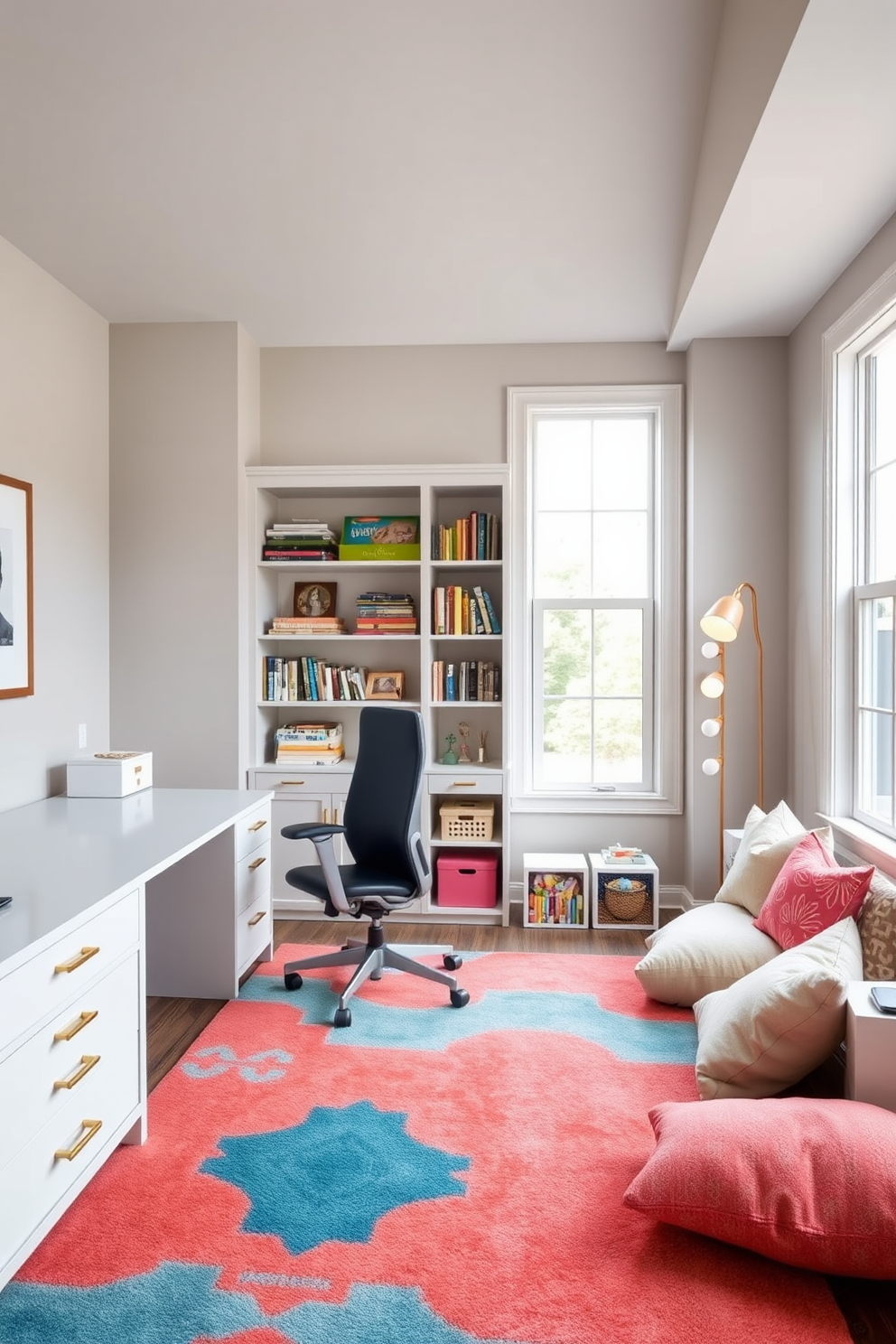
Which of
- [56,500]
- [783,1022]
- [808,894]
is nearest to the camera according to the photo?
[783,1022]

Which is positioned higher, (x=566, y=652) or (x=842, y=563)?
(x=842, y=563)

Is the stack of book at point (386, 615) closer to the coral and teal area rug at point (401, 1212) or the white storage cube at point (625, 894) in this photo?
the white storage cube at point (625, 894)

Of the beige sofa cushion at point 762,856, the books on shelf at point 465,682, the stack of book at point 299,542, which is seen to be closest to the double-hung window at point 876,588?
the beige sofa cushion at point 762,856

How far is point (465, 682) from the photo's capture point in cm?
414

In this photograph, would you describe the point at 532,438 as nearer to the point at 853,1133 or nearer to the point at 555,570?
the point at 555,570

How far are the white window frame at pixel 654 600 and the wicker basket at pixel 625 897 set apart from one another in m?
0.40

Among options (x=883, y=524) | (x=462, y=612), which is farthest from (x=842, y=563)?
(x=462, y=612)

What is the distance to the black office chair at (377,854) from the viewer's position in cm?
304

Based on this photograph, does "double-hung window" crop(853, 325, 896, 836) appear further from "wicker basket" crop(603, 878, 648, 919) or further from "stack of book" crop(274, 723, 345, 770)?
"stack of book" crop(274, 723, 345, 770)

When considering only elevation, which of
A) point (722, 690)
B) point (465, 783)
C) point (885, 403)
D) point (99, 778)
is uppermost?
point (885, 403)

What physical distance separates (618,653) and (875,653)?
1.35 metres

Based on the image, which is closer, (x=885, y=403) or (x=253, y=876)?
(x=885, y=403)

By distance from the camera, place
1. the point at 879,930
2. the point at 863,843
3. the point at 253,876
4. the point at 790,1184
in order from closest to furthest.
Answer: the point at 790,1184
the point at 879,930
the point at 863,843
the point at 253,876

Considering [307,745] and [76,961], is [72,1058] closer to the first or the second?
[76,961]
